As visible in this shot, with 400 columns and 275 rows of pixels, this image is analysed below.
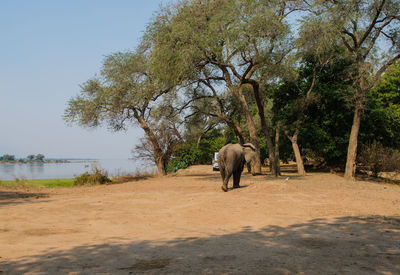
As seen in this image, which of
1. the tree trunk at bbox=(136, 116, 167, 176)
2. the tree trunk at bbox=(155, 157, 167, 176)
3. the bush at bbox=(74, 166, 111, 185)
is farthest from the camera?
the tree trunk at bbox=(155, 157, 167, 176)

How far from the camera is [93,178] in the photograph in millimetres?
19844

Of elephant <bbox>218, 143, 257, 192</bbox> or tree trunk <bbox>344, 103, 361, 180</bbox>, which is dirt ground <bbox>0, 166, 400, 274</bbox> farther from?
tree trunk <bbox>344, 103, 361, 180</bbox>

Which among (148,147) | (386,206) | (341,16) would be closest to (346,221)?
(386,206)

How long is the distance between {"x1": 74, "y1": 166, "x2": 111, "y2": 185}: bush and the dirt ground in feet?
33.7

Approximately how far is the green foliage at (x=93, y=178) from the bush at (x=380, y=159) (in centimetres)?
1670

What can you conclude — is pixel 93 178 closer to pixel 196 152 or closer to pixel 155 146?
pixel 155 146

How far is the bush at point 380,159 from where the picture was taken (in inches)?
754

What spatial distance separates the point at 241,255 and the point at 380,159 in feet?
60.7

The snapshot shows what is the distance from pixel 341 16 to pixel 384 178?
10.8 metres

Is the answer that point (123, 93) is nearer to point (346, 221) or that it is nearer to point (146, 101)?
point (146, 101)

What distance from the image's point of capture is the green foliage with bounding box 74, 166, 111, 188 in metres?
19.7

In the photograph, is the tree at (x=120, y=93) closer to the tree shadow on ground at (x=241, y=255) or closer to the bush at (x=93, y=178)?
the bush at (x=93, y=178)

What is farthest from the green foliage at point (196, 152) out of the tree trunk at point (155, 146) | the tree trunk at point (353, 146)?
the tree trunk at point (353, 146)

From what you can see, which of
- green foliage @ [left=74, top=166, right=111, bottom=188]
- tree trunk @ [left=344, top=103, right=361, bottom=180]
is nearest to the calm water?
green foliage @ [left=74, top=166, right=111, bottom=188]
